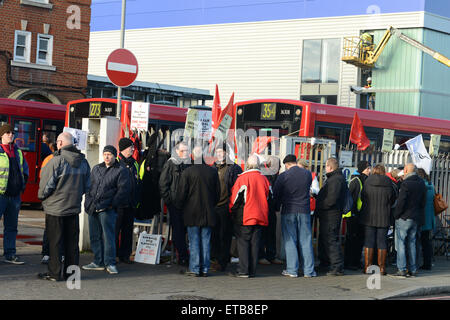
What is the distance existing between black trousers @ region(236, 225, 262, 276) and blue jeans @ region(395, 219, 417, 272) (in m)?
2.70

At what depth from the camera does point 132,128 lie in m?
12.8

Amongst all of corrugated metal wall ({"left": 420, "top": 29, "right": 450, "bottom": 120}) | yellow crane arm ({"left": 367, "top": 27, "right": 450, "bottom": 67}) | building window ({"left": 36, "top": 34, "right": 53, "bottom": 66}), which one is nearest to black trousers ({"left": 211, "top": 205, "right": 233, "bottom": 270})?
building window ({"left": 36, "top": 34, "right": 53, "bottom": 66})

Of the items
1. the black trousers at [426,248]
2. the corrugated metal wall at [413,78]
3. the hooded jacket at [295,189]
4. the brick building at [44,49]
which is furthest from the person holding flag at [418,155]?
the corrugated metal wall at [413,78]

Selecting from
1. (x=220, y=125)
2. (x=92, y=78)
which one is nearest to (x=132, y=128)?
(x=220, y=125)

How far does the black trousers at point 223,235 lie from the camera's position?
11.6m

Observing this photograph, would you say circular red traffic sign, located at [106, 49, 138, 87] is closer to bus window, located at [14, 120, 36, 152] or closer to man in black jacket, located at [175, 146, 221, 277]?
man in black jacket, located at [175, 146, 221, 277]

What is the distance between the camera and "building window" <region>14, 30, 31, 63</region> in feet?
88.3

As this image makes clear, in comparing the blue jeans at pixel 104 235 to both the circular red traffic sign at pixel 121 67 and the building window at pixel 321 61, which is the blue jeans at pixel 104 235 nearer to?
the circular red traffic sign at pixel 121 67

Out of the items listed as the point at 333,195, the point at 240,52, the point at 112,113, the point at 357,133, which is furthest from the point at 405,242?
the point at 240,52

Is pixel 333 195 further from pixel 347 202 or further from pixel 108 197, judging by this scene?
pixel 108 197

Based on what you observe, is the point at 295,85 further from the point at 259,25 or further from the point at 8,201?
the point at 8,201

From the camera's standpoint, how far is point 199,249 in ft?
35.4

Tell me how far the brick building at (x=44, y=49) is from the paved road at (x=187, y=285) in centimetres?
1548

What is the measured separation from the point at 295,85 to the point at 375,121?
2361 centimetres
